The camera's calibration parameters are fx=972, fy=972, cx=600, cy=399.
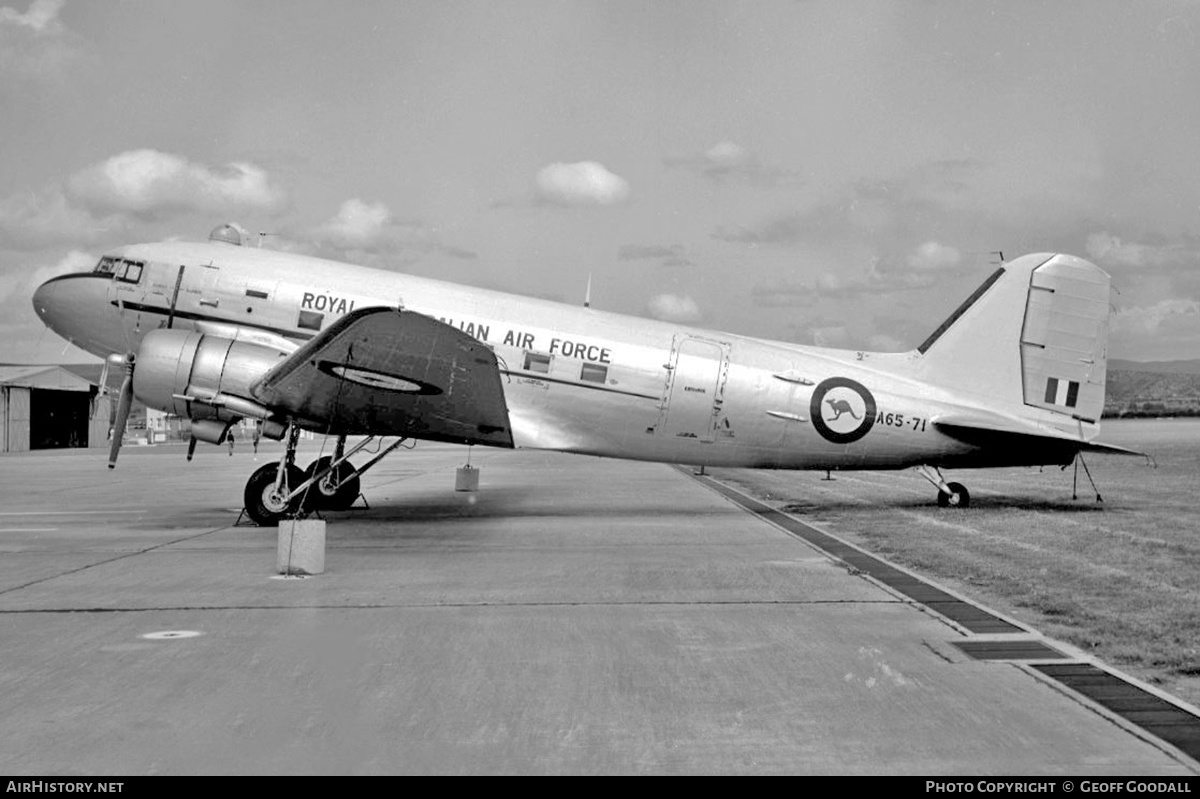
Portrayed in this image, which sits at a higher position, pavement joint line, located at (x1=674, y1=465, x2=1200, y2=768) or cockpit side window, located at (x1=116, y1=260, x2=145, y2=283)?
cockpit side window, located at (x1=116, y1=260, x2=145, y2=283)

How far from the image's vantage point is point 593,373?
1417 cm

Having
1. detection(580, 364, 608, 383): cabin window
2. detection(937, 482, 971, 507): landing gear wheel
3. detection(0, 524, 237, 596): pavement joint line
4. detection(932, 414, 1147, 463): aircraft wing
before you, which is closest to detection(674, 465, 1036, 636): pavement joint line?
detection(937, 482, 971, 507): landing gear wheel

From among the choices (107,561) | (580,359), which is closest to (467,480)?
(580,359)

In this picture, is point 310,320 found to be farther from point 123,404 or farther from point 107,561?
point 107,561

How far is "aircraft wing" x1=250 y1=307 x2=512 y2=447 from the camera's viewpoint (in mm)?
11117

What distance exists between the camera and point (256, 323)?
45.5ft

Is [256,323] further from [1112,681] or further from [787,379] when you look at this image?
[1112,681]

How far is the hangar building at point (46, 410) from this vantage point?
49344 mm

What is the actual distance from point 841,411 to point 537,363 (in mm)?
4599

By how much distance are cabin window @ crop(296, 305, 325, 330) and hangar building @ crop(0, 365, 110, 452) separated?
3789cm

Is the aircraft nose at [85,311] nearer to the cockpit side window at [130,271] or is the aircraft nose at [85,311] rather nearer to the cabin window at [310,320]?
the cockpit side window at [130,271]

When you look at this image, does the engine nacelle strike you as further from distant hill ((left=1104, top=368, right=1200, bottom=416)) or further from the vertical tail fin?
distant hill ((left=1104, top=368, right=1200, bottom=416))

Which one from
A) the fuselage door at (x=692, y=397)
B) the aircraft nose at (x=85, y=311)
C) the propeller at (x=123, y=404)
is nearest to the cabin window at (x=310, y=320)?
the propeller at (x=123, y=404)

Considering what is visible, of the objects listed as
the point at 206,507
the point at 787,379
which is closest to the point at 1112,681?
the point at 787,379
